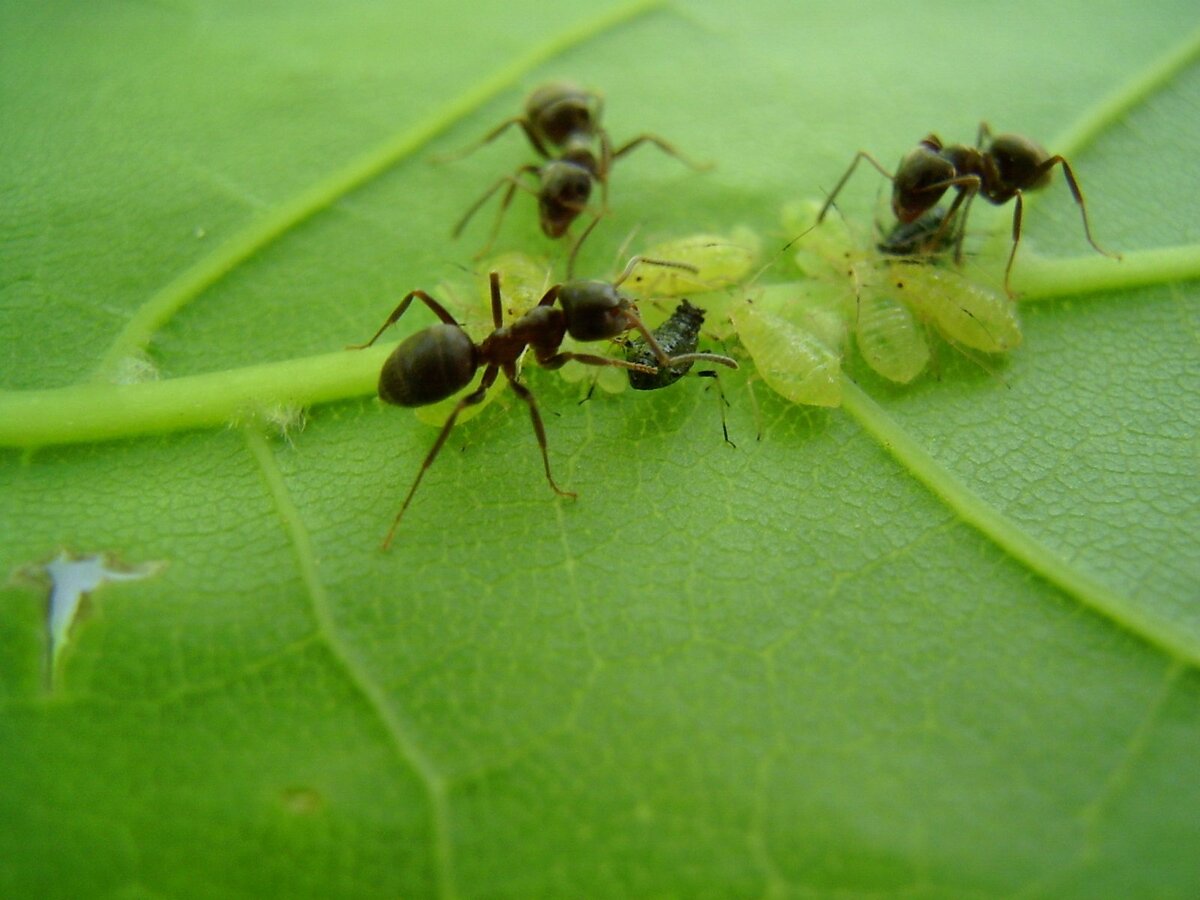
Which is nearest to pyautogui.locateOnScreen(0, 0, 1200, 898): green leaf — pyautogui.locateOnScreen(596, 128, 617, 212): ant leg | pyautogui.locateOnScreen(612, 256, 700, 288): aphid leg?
pyautogui.locateOnScreen(596, 128, 617, 212): ant leg

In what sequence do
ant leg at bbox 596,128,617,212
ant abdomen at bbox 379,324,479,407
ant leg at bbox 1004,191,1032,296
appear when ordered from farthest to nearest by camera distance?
ant leg at bbox 596,128,617,212, ant leg at bbox 1004,191,1032,296, ant abdomen at bbox 379,324,479,407

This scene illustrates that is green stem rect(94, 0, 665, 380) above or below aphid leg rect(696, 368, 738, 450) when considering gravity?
above

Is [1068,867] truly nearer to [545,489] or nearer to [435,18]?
[545,489]

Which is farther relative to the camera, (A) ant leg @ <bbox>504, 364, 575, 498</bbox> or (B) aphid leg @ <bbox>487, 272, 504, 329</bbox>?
(B) aphid leg @ <bbox>487, 272, 504, 329</bbox>

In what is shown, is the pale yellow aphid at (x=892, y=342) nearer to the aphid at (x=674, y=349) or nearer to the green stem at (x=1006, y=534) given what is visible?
the green stem at (x=1006, y=534)

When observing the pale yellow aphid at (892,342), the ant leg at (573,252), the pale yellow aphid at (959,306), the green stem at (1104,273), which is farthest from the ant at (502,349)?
the green stem at (1104,273)

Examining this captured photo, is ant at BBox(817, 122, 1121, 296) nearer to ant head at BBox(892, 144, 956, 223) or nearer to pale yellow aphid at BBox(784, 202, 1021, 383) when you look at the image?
ant head at BBox(892, 144, 956, 223)

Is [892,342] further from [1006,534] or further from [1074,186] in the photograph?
[1074,186]

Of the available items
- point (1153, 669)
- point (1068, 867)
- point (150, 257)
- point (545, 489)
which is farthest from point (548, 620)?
point (150, 257)

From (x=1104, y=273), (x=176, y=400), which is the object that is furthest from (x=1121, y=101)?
(x=176, y=400)
